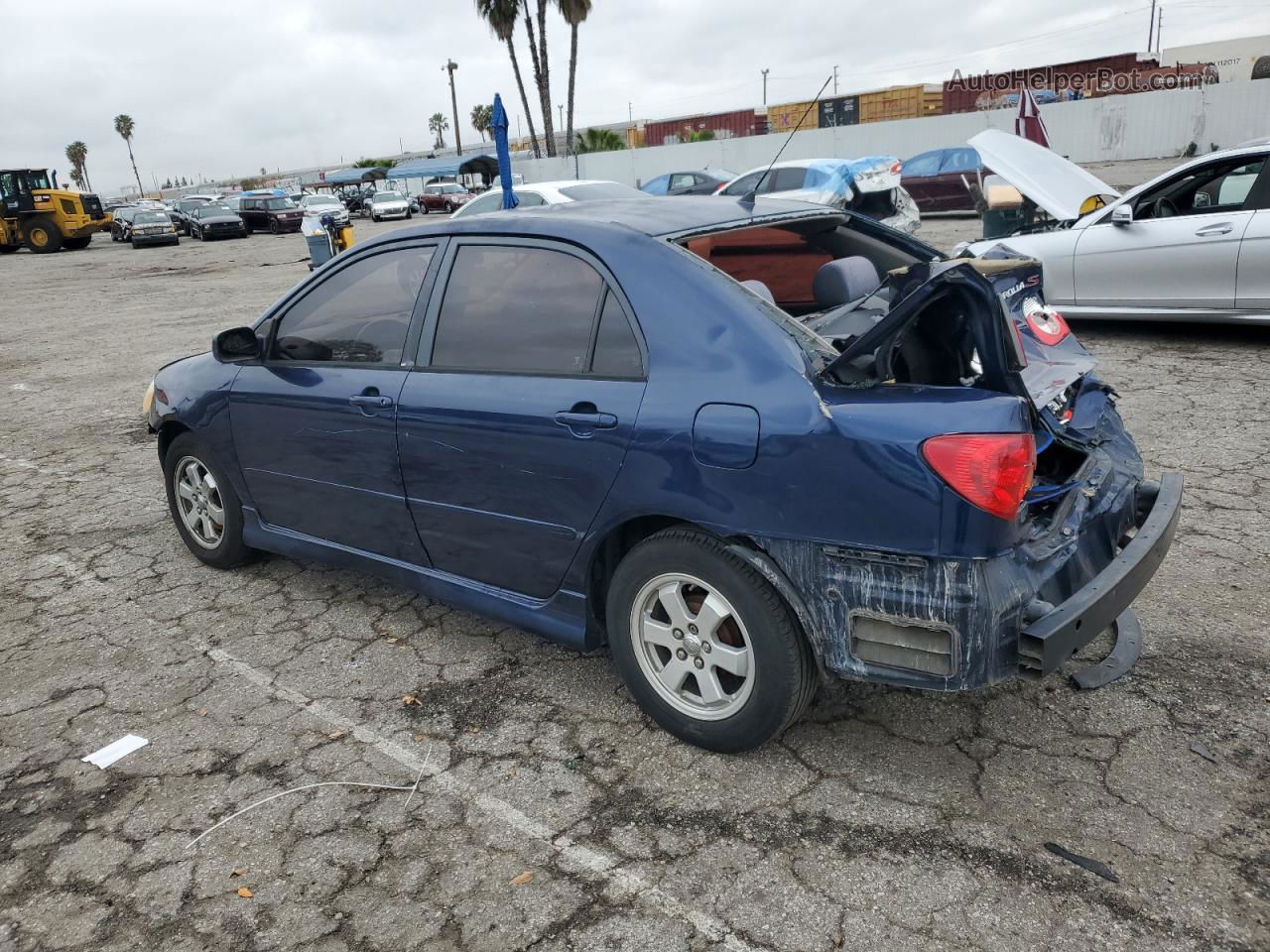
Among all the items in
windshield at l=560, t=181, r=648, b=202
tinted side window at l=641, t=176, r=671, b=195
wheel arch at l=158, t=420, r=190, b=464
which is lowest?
wheel arch at l=158, t=420, r=190, b=464

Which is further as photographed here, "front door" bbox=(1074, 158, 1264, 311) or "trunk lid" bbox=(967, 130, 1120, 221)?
"trunk lid" bbox=(967, 130, 1120, 221)

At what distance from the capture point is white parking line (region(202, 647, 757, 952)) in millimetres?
2230

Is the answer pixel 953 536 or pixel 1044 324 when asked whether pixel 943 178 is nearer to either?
pixel 1044 324

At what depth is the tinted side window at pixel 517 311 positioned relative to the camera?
2975 mm

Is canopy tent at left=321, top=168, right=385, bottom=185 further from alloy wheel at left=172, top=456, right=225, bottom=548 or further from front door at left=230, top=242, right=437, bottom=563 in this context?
front door at left=230, top=242, right=437, bottom=563

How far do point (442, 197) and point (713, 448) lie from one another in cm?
3721

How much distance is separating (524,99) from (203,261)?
2513cm

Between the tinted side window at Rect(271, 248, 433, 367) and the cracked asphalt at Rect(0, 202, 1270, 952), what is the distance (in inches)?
43.7

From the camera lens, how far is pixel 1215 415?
571cm

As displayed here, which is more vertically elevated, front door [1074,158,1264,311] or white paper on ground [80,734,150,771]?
front door [1074,158,1264,311]

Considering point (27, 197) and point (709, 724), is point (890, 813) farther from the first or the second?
point (27, 197)

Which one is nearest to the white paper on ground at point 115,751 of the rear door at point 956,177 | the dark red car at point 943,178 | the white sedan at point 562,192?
the white sedan at point 562,192

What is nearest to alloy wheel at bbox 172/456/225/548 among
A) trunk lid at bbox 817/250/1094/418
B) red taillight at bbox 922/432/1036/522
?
trunk lid at bbox 817/250/1094/418

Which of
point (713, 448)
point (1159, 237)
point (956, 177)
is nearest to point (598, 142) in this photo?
point (956, 177)
